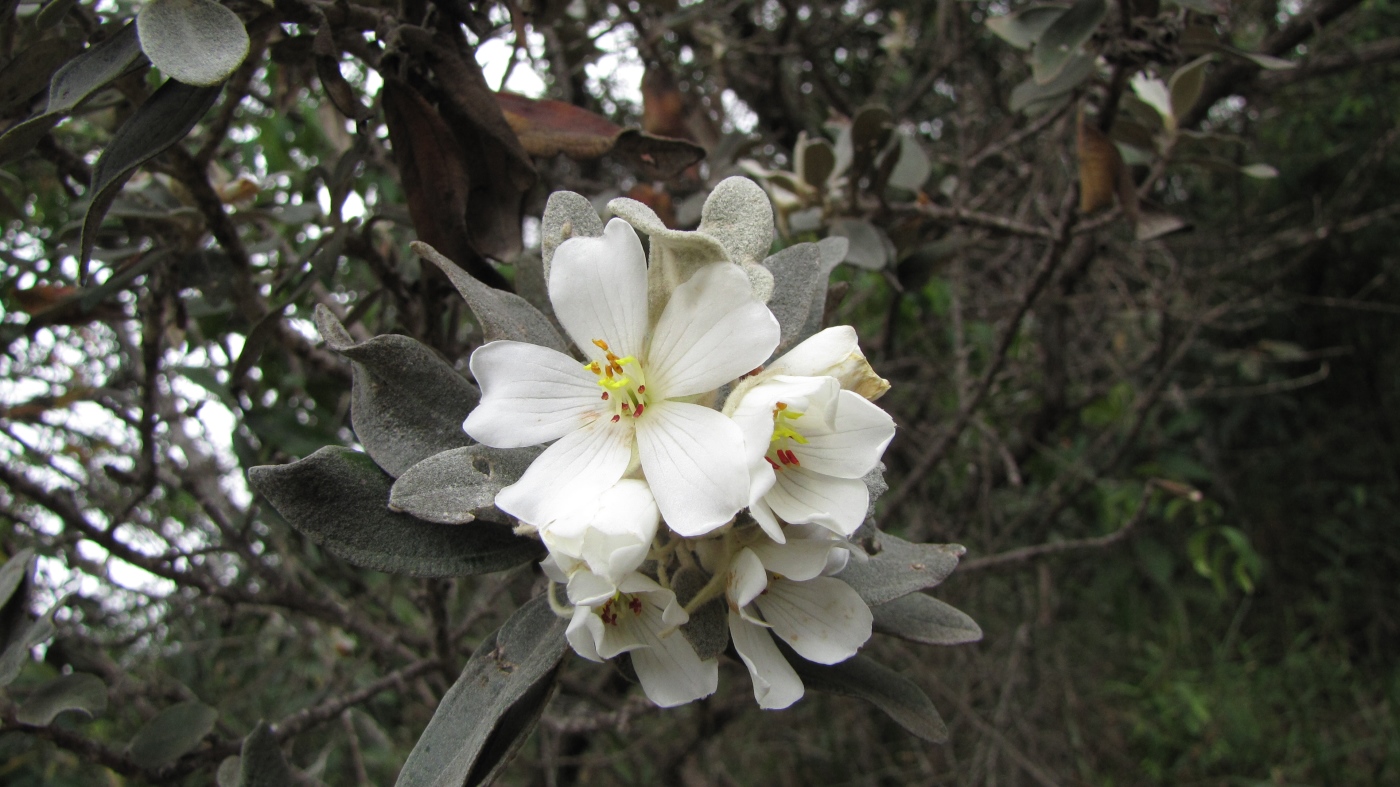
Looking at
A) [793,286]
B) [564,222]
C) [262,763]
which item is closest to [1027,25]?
[793,286]

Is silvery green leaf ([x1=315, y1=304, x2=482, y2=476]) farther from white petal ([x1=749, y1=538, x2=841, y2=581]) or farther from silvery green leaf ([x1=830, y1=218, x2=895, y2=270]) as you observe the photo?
silvery green leaf ([x1=830, y1=218, x2=895, y2=270])

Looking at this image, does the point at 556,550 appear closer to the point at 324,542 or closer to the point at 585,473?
the point at 585,473

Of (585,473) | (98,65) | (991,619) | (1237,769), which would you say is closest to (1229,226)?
(991,619)

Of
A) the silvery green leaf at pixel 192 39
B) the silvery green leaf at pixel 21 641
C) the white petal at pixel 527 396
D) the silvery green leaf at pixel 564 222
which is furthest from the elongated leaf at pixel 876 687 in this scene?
the silvery green leaf at pixel 21 641

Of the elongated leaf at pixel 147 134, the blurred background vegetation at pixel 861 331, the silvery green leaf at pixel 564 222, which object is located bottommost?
the blurred background vegetation at pixel 861 331

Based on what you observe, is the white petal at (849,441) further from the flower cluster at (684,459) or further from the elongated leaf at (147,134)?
the elongated leaf at (147,134)
